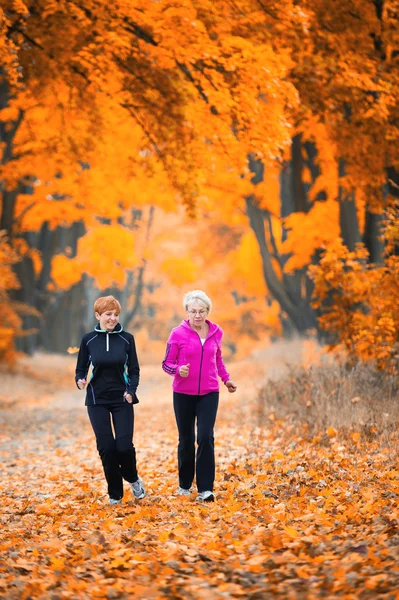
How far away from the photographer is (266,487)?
7875 millimetres

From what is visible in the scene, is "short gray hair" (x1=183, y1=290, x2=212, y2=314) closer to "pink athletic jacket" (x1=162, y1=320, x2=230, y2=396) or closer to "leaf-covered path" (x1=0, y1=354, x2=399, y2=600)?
"pink athletic jacket" (x1=162, y1=320, x2=230, y2=396)

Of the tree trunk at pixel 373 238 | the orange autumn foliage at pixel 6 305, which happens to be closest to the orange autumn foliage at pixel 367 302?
the tree trunk at pixel 373 238

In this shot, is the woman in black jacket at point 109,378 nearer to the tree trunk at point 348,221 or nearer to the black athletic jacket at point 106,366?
the black athletic jacket at point 106,366

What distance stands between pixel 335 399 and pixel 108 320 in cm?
501

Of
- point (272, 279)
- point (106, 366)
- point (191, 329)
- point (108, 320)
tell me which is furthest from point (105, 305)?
point (272, 279)

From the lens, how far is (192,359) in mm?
7332

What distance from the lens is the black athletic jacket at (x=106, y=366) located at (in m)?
7.27

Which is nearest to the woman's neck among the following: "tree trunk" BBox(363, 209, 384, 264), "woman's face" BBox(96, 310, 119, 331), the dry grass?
"woman's face" BBox(96, 310, 119, 331)

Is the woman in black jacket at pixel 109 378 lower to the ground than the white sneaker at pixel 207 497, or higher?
higher

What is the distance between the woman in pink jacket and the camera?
732 centimetres

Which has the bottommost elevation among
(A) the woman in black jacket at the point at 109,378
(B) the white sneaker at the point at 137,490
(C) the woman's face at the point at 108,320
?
(B) the white sneaker at the point at 137,490

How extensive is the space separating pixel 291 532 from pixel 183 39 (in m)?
7.44

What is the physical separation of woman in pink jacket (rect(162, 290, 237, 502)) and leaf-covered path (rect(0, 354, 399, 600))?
385 mm

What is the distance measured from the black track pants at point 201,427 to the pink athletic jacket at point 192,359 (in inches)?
3.9
